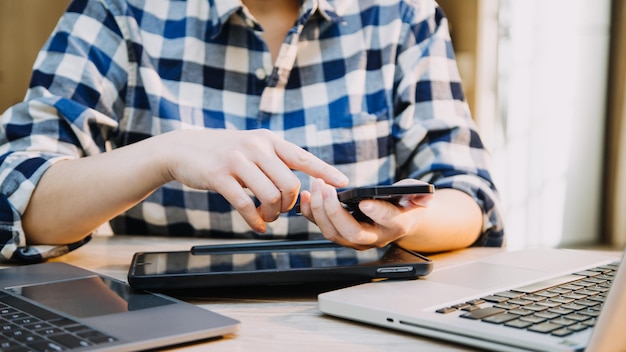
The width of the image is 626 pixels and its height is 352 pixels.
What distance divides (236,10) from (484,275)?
2.02ft

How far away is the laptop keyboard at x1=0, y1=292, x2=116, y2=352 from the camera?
0.44 meters

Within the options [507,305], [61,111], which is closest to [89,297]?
[507,305]

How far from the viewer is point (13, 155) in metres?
0.90

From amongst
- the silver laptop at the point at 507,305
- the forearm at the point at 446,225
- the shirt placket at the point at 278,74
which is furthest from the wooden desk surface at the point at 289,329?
the shirt placket at the point at 278,74

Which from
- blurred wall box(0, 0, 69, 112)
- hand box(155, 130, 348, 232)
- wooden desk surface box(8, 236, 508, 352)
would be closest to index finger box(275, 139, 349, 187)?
hand box(155, 130, 348, 232)

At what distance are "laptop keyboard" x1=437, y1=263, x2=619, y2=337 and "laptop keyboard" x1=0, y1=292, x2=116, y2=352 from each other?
0.24m

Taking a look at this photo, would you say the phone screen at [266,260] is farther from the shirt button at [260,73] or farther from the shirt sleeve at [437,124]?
the shirt button at [260,73]

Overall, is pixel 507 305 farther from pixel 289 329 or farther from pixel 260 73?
pixel 260 73

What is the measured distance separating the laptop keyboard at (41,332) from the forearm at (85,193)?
0.30 metres

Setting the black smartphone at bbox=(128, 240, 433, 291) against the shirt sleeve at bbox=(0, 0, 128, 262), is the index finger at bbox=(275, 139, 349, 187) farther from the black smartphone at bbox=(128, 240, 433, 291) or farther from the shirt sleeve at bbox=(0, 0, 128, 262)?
the shirt sleeve at bbox=(0, 0, 128, 262)

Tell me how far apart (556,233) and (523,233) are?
0.19 m

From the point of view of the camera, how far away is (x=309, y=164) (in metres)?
0.69

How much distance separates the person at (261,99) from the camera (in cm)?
97

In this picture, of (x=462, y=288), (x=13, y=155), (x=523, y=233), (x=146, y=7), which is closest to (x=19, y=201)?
(x=13, y=155)
